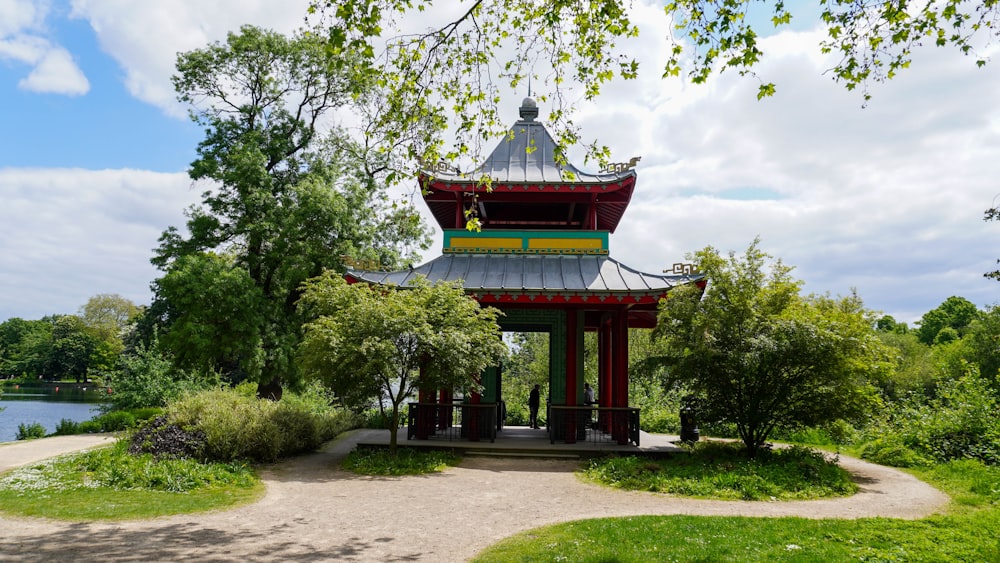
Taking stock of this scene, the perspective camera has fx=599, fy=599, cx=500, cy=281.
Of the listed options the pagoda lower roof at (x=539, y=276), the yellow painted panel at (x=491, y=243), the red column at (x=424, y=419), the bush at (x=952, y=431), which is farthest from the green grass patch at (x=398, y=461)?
the bush at (x=952, y=431)

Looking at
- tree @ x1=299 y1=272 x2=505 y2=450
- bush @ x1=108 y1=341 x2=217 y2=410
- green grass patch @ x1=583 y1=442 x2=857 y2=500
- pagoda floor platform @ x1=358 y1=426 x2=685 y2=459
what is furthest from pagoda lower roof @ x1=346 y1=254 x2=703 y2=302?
bush @ x1=108 y1=341 x2=217 y2=410

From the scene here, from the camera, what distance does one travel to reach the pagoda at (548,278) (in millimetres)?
15398

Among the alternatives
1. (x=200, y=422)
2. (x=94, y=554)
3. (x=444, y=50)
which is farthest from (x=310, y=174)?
(x=94, y=554)

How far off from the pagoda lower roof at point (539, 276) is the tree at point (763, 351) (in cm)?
140

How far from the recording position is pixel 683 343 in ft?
42.1

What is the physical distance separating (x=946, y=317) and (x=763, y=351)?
237 ft

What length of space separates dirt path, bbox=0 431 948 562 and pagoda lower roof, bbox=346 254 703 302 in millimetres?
4363

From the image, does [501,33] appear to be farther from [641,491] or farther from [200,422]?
[200,422]

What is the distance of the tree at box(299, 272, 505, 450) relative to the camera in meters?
12.7

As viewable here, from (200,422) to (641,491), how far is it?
9215 mm

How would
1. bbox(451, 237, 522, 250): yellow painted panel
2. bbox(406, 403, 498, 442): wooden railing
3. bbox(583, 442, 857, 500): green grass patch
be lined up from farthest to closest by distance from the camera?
bbox(451, 237, 522, 250): yellow painted panel, bbox(406, 403, 498, 442): wooden railing, bbox(583, 442, 857, 500): green grass patch

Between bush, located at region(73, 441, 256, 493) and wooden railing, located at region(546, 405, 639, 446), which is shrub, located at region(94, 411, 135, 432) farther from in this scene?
wooden railing, located at region(546, 405, 639, 446)

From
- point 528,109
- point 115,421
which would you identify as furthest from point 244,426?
point 528,109

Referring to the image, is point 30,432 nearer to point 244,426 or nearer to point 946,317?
point 244,426
